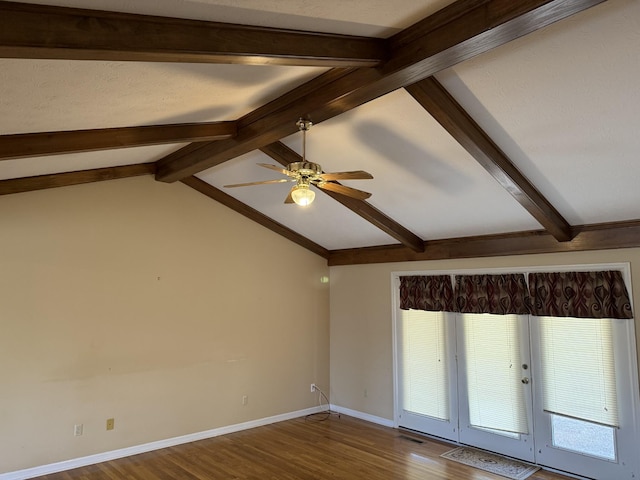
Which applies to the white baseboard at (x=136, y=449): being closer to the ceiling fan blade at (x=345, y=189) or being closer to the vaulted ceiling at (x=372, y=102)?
the vaulted ceiling at (x=372, y=102)

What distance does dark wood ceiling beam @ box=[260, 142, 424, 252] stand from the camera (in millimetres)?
4617

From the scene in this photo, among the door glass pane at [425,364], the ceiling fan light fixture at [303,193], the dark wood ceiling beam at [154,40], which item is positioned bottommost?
the door glass pane at [425,364]

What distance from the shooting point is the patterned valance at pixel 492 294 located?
16.9ft

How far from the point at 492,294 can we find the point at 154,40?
15.5 ft

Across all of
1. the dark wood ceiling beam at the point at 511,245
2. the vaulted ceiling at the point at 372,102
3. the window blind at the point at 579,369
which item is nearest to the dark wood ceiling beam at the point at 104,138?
the vaulted ceiling at the point at 372,102

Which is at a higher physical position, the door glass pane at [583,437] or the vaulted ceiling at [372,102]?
the vaulted ceiling at [372,102]

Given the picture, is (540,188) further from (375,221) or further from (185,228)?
(185,228)

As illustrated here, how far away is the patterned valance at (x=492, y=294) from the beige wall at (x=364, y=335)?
30cm

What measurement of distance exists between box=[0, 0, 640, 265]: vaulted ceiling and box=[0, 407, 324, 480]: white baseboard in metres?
2.93

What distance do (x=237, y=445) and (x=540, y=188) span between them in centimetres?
464

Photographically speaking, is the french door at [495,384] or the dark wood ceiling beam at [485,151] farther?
the french door at [495,384]

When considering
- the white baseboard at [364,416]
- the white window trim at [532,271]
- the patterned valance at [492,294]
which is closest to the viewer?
the white window trim at [532,271]

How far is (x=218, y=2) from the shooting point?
1969mm

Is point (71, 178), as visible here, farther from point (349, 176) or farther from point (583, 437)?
point (583, 437)
